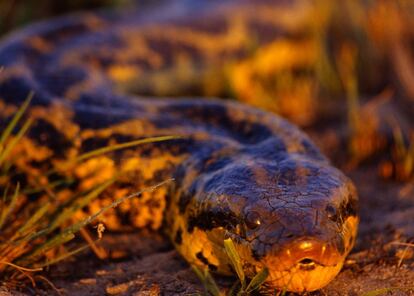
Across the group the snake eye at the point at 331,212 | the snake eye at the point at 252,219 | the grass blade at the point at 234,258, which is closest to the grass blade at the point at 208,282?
the grass blade at the point at 234,258

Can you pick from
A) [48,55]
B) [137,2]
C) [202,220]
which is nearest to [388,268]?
[202,220]

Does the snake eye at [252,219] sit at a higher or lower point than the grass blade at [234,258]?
higher

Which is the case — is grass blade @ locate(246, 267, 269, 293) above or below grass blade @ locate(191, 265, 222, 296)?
above

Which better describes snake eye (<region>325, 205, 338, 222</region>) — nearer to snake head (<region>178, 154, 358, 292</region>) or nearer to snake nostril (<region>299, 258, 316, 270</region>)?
snake head (<region>178, 154, 358, 292</region>)

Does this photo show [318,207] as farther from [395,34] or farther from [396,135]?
[395,34]

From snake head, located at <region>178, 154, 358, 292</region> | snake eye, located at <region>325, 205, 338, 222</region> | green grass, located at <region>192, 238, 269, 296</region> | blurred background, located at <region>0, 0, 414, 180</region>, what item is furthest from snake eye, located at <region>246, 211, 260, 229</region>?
blurred background, located at <region>0, 0, 414, 180</region>

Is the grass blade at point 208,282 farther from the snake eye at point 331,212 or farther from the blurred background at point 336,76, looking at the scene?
the blurred background at point 336,76

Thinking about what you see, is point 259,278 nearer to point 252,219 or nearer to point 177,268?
point 252,219

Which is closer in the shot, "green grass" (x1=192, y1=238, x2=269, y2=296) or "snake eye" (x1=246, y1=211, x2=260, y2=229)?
"green grass" (x1=192, y1=238, x2=269, y2=296)
